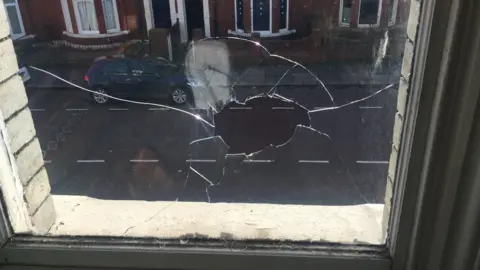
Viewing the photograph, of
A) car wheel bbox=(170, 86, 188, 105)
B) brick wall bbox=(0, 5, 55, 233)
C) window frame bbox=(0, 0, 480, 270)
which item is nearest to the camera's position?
window frame bbox=(0, 0, 480, 270)

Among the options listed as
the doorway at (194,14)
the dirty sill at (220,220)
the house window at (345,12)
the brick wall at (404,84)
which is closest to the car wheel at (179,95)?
the doorway at (194,14)

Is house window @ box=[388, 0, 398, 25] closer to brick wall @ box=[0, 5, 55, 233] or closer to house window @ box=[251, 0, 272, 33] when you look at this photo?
house window @ box=[251, 0, 272, 33]

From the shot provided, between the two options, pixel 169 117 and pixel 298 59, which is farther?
pixel 169 117

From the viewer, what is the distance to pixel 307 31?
2.51 feet

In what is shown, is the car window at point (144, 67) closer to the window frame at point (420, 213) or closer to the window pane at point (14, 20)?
the window pane at point (14, 20)

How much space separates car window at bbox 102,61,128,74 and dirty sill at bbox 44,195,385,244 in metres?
0.25

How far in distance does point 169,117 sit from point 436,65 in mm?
575

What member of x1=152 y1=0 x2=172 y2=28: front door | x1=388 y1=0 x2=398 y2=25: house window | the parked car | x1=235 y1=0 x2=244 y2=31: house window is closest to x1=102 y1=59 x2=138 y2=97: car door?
the parked car

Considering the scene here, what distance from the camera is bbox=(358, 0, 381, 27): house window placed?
696 mm

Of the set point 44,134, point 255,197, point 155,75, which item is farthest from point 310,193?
point 44,134

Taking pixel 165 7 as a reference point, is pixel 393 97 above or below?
below

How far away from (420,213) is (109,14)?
62cm

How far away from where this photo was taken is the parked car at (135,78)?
30.5 inches

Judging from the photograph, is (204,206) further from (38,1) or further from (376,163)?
(38,1)
